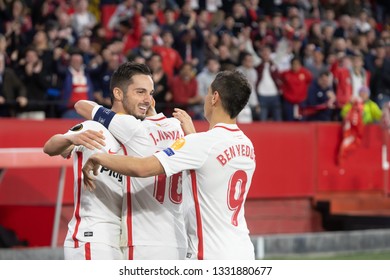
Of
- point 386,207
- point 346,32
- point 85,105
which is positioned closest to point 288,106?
point 386,207

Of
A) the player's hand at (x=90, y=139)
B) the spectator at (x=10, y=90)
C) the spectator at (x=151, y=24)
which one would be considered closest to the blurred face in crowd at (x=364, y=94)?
the spectator at (x=151, y=24)

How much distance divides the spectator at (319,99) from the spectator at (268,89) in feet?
1.98

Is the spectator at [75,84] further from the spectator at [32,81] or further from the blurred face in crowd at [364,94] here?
the blurred face in crowd at [364,94]

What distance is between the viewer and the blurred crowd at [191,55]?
1619cm

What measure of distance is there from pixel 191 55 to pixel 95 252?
12.1 m

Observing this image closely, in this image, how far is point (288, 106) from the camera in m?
19.2

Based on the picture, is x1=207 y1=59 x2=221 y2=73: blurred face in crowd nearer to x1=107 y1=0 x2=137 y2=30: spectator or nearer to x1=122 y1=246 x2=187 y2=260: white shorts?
x1=107 y1=0 x2=137 y2=30: spectator

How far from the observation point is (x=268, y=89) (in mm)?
18578

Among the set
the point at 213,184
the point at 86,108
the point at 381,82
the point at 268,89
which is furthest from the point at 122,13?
the point at 213,184

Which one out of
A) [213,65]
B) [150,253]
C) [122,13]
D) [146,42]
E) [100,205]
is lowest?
[150,253]

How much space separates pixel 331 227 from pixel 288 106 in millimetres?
2255

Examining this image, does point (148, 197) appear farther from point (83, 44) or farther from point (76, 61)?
point (83, 44)

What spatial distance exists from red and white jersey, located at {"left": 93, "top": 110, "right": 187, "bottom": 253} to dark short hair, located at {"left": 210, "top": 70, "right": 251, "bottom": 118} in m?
0.77
